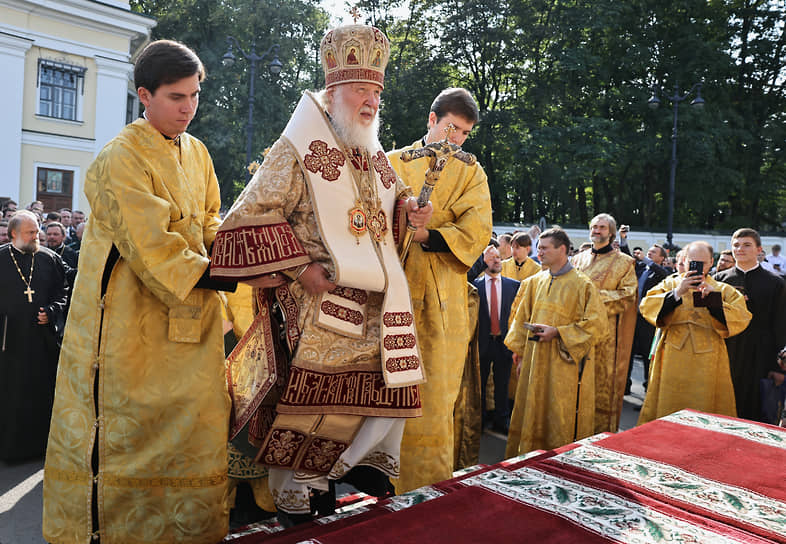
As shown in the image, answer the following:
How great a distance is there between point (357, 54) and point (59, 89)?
2313cm

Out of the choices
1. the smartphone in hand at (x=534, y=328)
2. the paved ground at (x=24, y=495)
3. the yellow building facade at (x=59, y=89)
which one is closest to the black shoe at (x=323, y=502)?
the paved ground at (x=24, y=495)

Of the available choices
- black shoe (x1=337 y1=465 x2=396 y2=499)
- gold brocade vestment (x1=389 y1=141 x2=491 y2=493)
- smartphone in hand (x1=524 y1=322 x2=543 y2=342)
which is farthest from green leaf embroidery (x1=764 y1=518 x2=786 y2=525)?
smartphone in hand (x1=524 y1=322 x2=543 y2=342)

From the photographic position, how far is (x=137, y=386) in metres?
2.68

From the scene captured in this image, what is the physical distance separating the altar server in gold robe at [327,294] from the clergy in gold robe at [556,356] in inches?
107

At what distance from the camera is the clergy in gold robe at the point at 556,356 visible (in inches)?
211

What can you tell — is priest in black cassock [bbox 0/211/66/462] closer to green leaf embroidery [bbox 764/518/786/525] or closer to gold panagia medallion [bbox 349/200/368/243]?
gold panagia medallion [bbox 349/200/368/243]

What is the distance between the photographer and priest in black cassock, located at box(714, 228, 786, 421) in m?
6.27

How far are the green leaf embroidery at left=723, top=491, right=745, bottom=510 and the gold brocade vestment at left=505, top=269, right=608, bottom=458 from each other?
233 cm

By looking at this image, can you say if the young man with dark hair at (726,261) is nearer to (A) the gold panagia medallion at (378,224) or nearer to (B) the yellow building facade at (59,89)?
(A) the gold panagia medallion at (378,224)

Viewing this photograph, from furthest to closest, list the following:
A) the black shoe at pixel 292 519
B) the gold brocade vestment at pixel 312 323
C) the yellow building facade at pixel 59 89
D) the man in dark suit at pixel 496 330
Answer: the yellow building facade at pixel 59 89 < the man in dark suit at pixel 496 330 < the black shoe at pixel 292 519 < the gold brocade vestment at pixel 312 323

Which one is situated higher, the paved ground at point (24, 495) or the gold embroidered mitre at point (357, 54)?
the gold embroidered mitre at point (357, 54)

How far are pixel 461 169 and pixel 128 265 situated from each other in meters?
1.94

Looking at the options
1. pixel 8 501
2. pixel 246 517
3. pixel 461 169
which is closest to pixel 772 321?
pixel 461 169

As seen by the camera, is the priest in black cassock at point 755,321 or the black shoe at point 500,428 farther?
the black shoe at point 500,428
